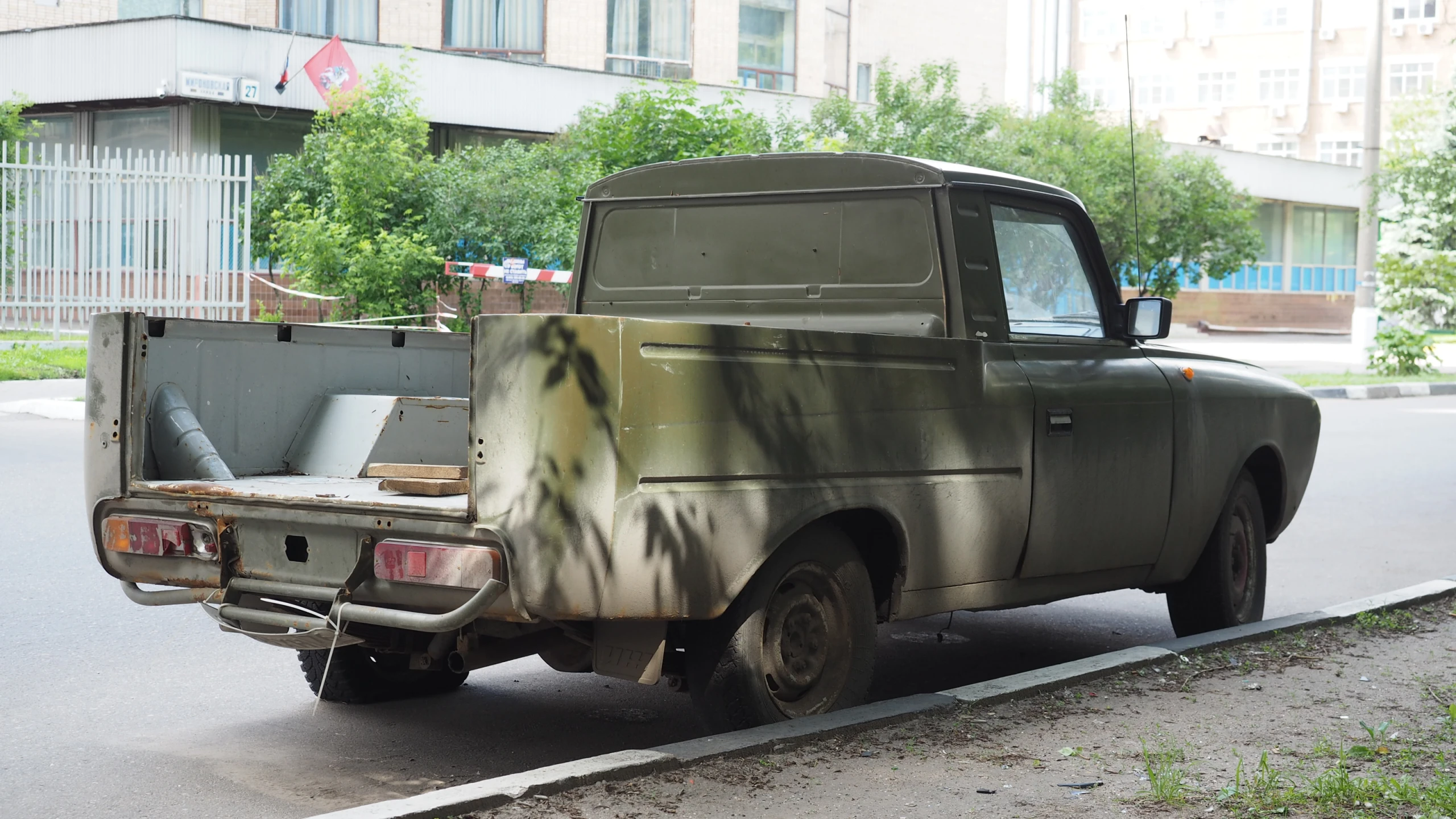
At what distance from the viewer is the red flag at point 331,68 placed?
28.8 meters

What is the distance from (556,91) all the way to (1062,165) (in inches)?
481

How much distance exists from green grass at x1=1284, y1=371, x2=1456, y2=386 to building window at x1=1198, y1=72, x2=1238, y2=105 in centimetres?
4934

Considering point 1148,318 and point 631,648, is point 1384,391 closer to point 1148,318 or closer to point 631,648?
point 1148,318

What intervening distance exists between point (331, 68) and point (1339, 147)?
56126mm

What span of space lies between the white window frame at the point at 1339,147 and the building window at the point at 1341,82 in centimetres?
161

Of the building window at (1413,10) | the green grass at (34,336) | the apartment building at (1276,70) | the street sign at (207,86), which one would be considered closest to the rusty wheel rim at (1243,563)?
the green grass at (34,336)

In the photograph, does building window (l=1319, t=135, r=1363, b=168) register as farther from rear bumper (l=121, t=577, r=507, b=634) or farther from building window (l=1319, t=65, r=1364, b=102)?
Result: rear bumper (l=121, t=577, r=507, b=634)

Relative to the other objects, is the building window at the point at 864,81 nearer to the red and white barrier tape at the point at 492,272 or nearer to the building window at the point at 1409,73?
the building window at the point at 1409,73

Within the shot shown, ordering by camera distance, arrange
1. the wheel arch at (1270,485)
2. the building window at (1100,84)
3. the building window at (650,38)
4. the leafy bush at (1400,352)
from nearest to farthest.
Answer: the wheel arch at (1270,485) < the leafy bush at (1400,352) < the building window at (650,38) < the building window at (1100,84)

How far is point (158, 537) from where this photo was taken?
4930 millimetres

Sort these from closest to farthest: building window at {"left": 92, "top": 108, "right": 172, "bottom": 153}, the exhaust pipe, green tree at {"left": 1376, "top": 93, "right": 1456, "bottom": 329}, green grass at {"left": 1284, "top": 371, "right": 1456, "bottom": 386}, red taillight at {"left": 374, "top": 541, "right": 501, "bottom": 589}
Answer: red taillight at {"left": 374, "top": 541, "right": 501, "bottom": 589}
the exhaust pipe
green grass at {"left": 1284, "top": 371, "right": 1456, "bottom": 386}
building window at {"left": 92, "top": 108, "right": 172, "bottom": 153}
green tree at {"left": 1376, "top": 93, "right": 1456, "bottom": 329}

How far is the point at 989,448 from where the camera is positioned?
5.49 metres

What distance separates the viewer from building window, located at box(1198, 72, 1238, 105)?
75.4 meters

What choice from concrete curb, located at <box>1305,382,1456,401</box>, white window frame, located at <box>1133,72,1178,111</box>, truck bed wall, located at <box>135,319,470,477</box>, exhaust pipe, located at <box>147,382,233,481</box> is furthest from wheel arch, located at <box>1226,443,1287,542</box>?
white window frame, located at <box>1133,72,1178,111</box>
